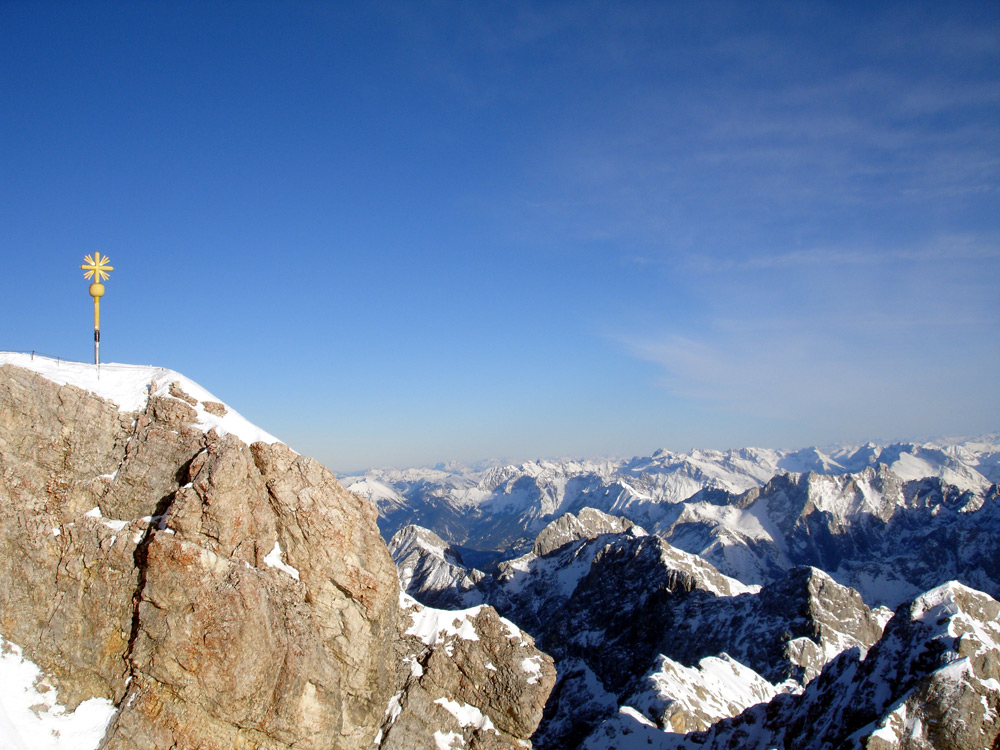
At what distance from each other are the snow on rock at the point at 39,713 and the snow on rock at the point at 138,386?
16360 mm

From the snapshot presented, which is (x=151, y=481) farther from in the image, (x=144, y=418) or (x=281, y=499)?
(x=281, y=499)

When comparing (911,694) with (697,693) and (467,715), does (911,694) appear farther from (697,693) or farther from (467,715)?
(697,693)

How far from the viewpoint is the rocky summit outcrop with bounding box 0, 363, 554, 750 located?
34406 millimetres

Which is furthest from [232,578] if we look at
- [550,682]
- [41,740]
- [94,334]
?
[550,682]

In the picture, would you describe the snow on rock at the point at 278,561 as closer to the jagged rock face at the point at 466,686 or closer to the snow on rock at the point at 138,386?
the snow on rock at the point at 138,386

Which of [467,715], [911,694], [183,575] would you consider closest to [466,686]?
[467,715]

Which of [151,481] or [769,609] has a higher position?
[151,481]

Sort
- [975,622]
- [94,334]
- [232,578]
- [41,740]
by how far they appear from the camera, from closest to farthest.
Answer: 1. [41,740]
2. [232,578]
3. [94,334]
4. [975,622]

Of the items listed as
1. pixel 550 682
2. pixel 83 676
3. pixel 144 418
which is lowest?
pixel 550 682

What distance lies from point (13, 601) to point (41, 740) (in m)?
8.24

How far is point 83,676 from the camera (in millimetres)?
34531

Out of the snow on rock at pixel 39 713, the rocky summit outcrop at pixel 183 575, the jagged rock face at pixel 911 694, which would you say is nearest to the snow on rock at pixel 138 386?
the rocky summit outcrop at pixel 183 575

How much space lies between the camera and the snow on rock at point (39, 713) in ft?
104

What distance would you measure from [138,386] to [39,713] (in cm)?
2116
